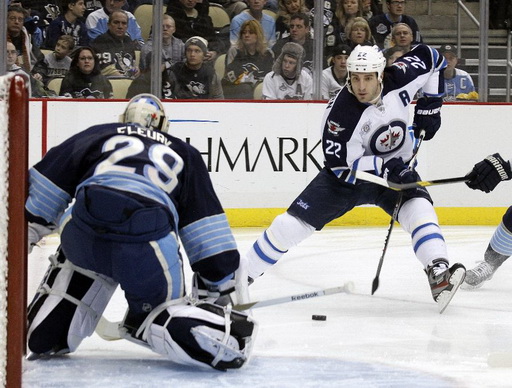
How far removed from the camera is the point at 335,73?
6.53 meters

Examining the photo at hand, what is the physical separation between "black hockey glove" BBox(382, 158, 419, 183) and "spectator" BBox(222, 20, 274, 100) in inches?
93.3

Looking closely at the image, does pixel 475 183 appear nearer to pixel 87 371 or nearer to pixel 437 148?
pixel 87 371

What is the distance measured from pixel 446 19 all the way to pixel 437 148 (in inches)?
30.7

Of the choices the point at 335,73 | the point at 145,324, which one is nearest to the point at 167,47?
the point at 335,73

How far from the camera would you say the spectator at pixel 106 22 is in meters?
6.30

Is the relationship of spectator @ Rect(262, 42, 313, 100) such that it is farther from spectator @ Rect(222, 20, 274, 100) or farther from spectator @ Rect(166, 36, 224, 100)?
spectator @ Rect(166, 36, 224, 100)

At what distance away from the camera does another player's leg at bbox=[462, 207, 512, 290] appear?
438 centimetres

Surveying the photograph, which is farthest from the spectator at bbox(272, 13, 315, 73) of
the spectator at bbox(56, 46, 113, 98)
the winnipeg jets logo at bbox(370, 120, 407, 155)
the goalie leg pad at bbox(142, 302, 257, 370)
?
the goalie leg pad at bbox(142, 302, 257, 370)

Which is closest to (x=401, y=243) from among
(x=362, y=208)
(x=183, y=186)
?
(x=362, y=208)

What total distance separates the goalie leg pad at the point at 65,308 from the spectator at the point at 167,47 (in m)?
3.45

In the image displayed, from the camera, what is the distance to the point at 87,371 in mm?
2871

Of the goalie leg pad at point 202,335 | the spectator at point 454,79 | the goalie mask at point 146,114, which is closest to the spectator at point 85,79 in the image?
the spectator at point 454,79

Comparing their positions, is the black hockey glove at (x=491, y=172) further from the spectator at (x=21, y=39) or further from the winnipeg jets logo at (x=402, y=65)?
the spectator at (x=21, y=39)

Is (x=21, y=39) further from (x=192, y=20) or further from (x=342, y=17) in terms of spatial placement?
(x=342, y=17)
